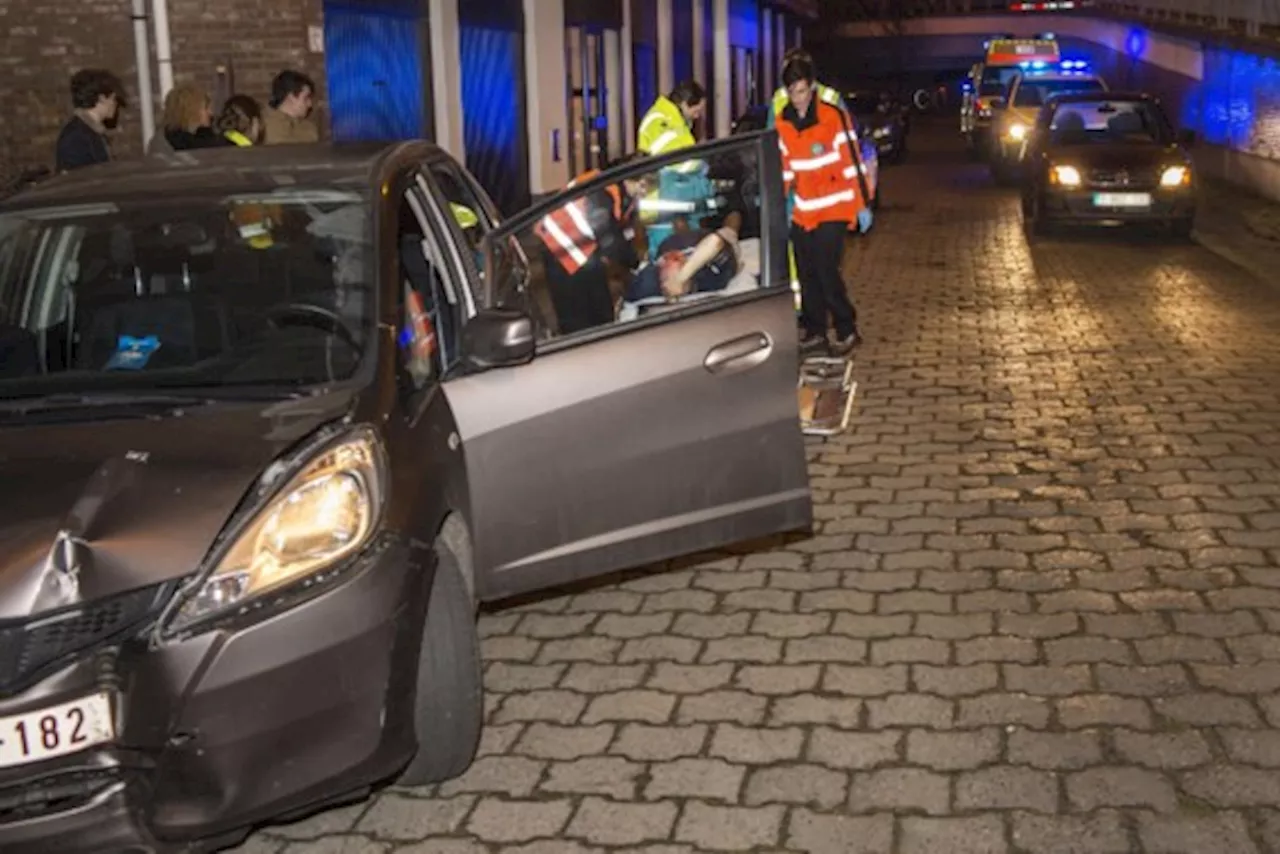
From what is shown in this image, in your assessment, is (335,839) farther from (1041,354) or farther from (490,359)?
(1041,354)

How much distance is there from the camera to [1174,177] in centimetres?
1644

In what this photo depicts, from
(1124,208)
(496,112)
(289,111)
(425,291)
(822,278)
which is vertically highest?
(289,111)

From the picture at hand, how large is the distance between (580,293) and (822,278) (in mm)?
4793

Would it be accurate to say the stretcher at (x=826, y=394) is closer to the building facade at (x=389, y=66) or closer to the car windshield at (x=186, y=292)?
the building facade at (x=389, y=66)

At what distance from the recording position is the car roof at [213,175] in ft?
15.6

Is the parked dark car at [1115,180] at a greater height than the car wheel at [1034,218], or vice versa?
the parked dark car at [1115,180]

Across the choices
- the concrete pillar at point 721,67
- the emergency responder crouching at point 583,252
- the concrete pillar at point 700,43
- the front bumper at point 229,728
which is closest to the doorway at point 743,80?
the concrete pillar at point 721,67

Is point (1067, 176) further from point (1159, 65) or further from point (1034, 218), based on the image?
point (1159, 65)

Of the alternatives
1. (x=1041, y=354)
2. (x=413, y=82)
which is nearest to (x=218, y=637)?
(x=1041, y=354)

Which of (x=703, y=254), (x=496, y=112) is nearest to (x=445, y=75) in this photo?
(x=496, y=112)

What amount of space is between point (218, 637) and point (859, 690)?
223cm

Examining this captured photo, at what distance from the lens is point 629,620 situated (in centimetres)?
548

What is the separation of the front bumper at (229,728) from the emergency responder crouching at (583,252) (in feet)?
5.73

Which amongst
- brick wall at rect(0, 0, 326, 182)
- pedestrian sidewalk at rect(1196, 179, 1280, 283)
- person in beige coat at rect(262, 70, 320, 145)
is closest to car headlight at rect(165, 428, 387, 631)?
person in beige coat at rect(262, 70, 320, 145)
